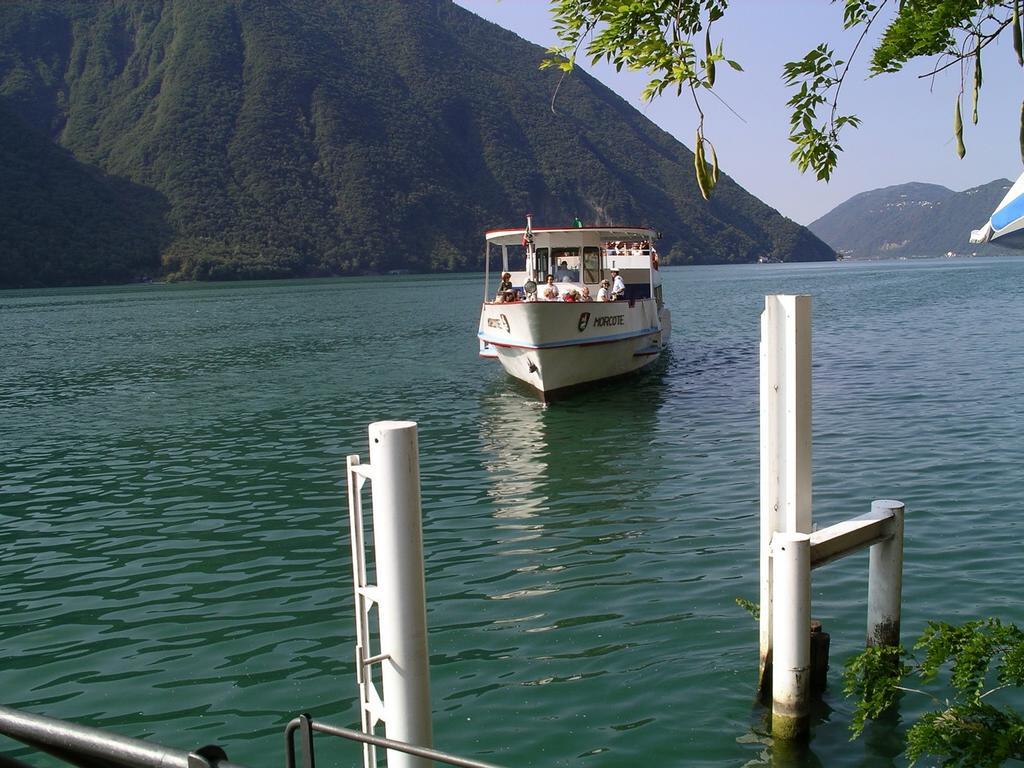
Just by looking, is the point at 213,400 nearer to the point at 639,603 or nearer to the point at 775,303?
the point at 639,603

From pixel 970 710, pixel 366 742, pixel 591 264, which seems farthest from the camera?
pixel 591 264

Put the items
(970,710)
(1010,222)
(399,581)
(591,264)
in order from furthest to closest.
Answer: (591,264), (970,710), (1010,222), (399,581)

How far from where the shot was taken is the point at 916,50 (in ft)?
14.1

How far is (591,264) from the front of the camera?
982 inches

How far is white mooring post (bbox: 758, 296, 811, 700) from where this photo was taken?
5746 millimetres

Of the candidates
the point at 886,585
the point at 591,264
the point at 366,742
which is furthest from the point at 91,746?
the point at 591,264

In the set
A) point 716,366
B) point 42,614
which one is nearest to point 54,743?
point 42,614

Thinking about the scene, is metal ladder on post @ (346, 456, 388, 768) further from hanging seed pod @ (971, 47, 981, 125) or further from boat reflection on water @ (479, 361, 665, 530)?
boat reflection on water @ (479, 361, 665, 530)

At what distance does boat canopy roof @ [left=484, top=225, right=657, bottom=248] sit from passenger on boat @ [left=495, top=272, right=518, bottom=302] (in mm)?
1056

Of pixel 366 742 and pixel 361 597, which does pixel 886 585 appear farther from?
pixel 366 742

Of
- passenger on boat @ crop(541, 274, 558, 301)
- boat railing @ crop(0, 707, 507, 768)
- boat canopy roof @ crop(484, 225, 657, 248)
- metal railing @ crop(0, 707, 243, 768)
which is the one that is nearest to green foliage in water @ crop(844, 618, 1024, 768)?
boat railing @ crop(0, 707, 507, 768)

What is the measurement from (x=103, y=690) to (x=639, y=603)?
4.38 meters

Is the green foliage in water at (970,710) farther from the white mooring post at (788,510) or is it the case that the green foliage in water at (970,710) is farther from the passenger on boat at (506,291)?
the passenger on boat at (506,291)

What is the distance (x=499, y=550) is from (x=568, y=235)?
605 inches
